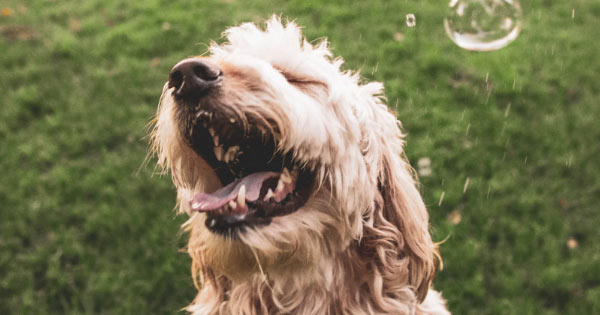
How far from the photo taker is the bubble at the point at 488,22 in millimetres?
3426

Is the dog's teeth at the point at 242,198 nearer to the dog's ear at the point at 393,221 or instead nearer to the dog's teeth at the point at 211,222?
the dog's teeth at the point at 211,222

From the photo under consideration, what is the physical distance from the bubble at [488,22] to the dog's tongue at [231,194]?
1900 millimetres

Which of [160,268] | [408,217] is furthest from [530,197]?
[160,268]

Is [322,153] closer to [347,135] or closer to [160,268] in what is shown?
[347,135]

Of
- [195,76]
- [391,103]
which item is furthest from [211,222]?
[391,103]

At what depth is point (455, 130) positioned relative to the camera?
491cm

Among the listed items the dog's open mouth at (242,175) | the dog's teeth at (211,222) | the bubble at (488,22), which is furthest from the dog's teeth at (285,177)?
the bubble at (488,22)

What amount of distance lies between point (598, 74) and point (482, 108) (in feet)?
4.55

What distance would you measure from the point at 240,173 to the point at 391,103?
10.2ft

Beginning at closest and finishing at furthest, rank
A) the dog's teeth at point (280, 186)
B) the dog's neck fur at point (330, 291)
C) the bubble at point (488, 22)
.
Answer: the dog's teeth at point (280, 186) → the dog's neck fur at point (330, 291) → the bubble at point (488, 22)

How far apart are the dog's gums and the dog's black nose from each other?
0.04 m

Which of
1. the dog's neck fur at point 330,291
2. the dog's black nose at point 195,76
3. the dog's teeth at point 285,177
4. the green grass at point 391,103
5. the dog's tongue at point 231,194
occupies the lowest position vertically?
the green grass at point 391,103

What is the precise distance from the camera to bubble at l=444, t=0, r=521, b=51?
135 inches

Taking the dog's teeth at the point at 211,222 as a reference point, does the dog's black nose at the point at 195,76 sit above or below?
above
